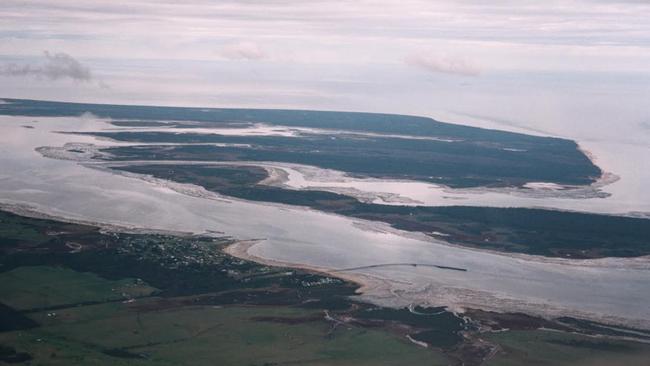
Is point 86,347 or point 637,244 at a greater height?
point 637,244

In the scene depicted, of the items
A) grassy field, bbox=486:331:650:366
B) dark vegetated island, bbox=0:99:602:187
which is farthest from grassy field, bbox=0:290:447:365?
dark vegetated island, bbox=0:99:602:187

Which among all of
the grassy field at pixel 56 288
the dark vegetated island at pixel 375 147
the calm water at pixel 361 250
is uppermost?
the dark vegetated island at pixel 375 147

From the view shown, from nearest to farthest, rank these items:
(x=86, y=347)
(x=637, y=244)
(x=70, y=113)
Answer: (x=86, y=347) → (x=637, y=244) → (x=70, y=113)

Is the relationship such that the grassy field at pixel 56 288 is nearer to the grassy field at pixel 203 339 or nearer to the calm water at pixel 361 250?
the grassy field at pixel 203 339

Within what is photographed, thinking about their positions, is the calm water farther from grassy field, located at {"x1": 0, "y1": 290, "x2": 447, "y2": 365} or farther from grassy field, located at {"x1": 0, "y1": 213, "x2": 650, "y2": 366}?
grassy field, located at {"x1": 0, "y1": 290, "x2": 447, "y2": 365}

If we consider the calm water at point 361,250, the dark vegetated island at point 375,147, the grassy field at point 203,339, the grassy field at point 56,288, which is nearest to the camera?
the grassy field at point 203,339

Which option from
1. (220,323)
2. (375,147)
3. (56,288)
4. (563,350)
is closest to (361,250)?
(220,323)

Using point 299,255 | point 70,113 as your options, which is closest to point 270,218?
point 299,255

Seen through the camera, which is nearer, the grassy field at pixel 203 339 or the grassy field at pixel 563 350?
the grassy field at pixel 203 339

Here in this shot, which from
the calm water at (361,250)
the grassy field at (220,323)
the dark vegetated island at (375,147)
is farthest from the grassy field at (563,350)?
the dark vegetated island at (375,147)

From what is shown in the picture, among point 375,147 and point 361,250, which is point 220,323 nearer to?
point 361,250

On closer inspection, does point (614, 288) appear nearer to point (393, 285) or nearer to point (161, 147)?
point (393, 285)
